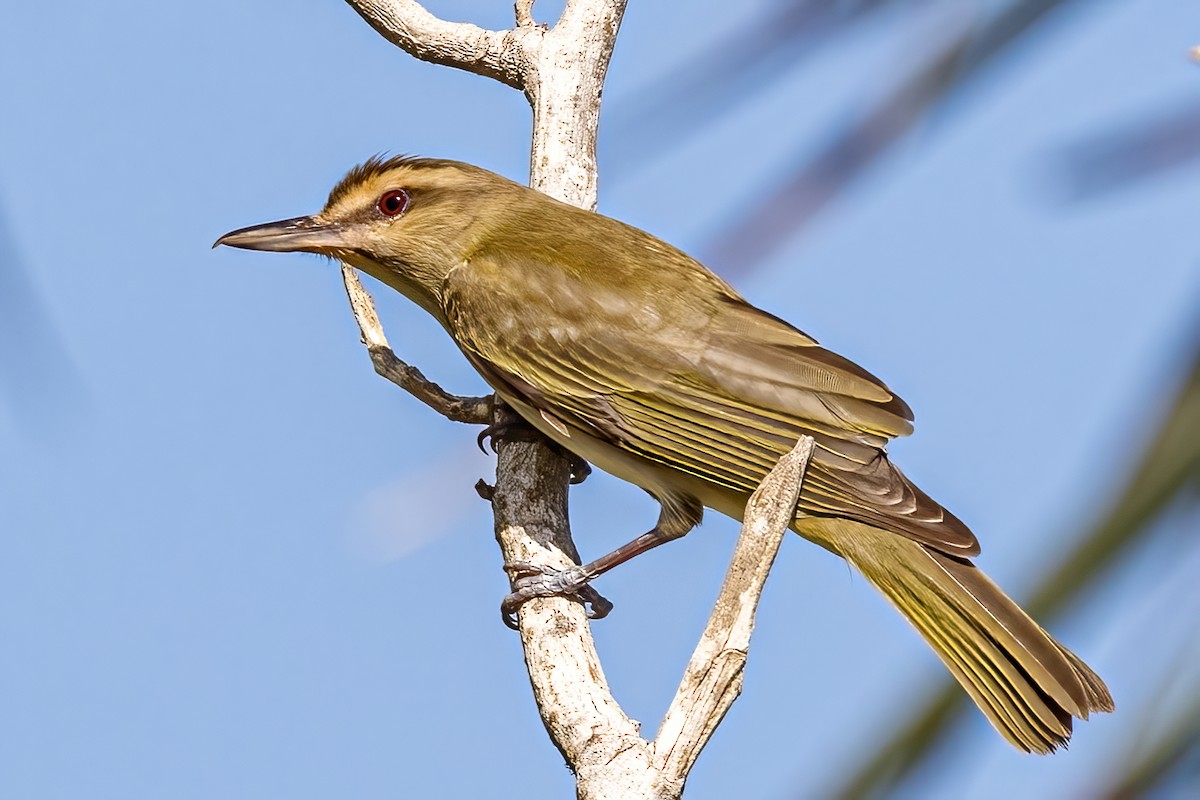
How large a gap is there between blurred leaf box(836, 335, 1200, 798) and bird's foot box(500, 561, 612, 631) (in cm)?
230

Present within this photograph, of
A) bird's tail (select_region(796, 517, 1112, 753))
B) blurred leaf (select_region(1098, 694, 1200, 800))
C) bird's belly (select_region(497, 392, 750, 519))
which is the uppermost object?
bird's belly (select_region(497, 392, 750, 519))

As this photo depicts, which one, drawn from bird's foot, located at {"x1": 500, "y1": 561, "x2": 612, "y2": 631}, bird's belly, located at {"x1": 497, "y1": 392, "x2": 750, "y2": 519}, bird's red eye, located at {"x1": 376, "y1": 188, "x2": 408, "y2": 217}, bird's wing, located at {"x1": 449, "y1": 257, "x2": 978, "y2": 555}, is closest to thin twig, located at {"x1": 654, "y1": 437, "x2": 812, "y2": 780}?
bird's foot, located at {"x1": 500, "y1": 561, "x2": 612, "y2": 631}

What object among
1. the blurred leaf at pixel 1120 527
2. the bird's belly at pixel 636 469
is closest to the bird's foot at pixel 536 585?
the bird's belly at pixel 636 469

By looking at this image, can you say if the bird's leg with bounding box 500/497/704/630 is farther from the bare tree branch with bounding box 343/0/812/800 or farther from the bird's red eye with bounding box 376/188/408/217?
the bird's red eye with bounding box 376/188/408/217

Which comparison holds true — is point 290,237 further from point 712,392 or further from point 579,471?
point 712,392

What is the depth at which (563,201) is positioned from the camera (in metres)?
4.40

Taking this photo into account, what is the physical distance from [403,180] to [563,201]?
0.56 m

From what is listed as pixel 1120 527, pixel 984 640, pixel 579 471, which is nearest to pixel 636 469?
pixel 579 471

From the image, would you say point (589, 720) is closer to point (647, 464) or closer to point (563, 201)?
point (647, 464)

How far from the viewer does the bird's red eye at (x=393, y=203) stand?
165 inches

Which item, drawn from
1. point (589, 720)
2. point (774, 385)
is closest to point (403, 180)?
point (774, 385)

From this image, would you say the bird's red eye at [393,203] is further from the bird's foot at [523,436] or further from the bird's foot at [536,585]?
the bird's foot at [536,585]

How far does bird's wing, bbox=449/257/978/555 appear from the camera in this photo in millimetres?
3588

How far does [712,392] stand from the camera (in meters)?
3.80
